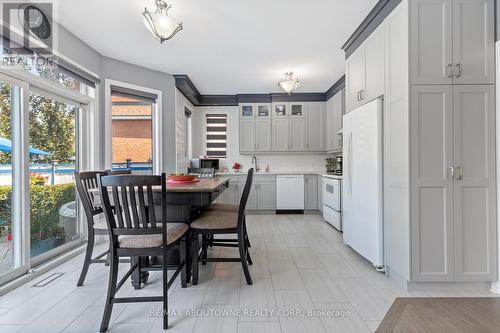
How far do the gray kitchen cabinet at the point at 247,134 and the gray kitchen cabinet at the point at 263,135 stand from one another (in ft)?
0.29

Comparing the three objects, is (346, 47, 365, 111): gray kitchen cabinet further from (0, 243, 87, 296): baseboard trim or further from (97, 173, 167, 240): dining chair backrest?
(0, 243, 87, 296): baseboard trim

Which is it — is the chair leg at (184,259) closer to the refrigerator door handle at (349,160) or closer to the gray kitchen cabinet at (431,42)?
the refrigerator door handle at (349,160)

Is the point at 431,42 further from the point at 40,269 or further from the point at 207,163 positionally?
the point at 207,163

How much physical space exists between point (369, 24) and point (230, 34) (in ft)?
5.09

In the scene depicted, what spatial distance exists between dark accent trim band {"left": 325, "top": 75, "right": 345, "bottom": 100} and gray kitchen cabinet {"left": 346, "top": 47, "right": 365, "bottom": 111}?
1.42m

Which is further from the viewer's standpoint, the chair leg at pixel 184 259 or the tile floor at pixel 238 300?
the chair leg at pixel 184 259

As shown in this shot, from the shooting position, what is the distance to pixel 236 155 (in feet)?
19.6

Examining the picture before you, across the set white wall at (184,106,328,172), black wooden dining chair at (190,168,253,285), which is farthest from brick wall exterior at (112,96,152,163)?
black wooden dining chair at (190,168,253,285)

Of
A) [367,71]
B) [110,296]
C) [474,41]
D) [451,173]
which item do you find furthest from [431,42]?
[110,296]

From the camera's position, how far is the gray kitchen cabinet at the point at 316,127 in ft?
18.2

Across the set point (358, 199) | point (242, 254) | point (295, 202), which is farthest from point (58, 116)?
point (295, 202)

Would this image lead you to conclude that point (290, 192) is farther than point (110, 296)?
Yes

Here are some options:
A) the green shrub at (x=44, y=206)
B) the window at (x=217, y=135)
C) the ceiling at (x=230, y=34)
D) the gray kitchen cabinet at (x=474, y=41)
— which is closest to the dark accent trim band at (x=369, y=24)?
the ceiling at (x=230, y=34)

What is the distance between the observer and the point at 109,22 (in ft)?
8.96
